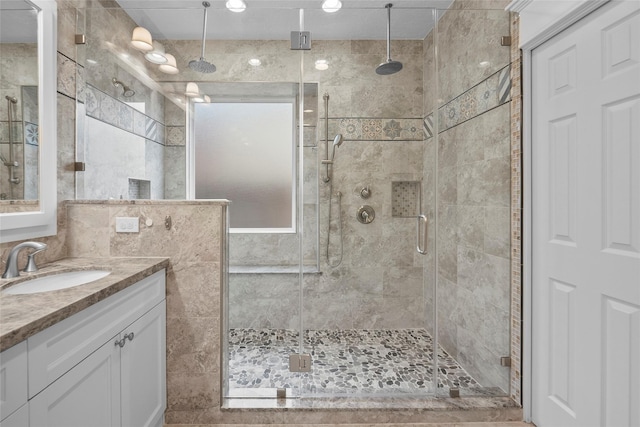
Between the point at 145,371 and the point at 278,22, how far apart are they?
6.87 ft

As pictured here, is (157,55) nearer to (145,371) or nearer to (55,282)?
(55,282)

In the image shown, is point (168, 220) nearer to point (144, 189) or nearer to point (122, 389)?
point (144, 189)

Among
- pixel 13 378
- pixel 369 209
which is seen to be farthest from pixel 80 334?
pixel 369 209

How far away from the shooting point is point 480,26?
186 cm

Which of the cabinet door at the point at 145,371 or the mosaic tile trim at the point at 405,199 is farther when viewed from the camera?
the mosaic tile trim at the point at 405,199

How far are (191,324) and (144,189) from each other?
85cm

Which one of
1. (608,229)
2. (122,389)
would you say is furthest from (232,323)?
(608,229)

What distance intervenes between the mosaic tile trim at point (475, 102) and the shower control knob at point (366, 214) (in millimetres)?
640

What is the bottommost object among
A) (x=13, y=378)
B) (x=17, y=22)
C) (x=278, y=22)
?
(x=13, y=378)

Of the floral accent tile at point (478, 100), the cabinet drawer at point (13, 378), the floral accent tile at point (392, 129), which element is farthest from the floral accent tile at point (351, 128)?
the cabinet drawer at point (13, 378)

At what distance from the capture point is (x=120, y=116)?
6.10 feet

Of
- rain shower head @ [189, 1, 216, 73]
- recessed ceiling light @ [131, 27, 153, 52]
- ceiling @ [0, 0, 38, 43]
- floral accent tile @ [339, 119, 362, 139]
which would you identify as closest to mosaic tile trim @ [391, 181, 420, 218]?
floral accent tile @ [339, 119, 362, 139]

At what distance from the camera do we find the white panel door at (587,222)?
3.83ft

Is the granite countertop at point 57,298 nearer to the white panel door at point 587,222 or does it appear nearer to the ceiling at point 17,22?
the ceiling at point 17,22
